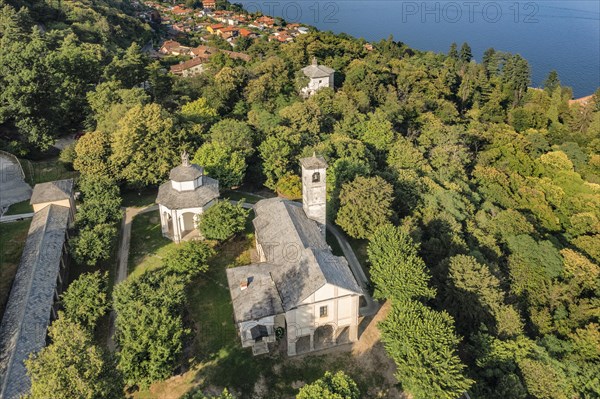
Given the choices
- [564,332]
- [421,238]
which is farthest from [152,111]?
[564,332]

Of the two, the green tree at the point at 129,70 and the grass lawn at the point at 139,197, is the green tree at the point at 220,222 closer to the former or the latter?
the grass lawn at the point at 139,197

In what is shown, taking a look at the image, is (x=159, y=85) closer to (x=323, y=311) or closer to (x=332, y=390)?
(x=323, y=311)

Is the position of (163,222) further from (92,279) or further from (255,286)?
(255,286)

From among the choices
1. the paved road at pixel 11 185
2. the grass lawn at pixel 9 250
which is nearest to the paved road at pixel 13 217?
the grass lawn at pixel 9 250

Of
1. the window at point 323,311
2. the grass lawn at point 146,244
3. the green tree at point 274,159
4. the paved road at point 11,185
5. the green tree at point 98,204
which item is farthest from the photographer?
the green tree at point 274,159

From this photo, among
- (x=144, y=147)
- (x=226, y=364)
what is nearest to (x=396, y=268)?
(x=226, y=364)

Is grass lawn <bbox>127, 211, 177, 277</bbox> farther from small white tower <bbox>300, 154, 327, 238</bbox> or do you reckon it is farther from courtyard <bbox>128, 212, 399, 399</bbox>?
small white tower <bbox>300, 154, 327, 238</bbox>
